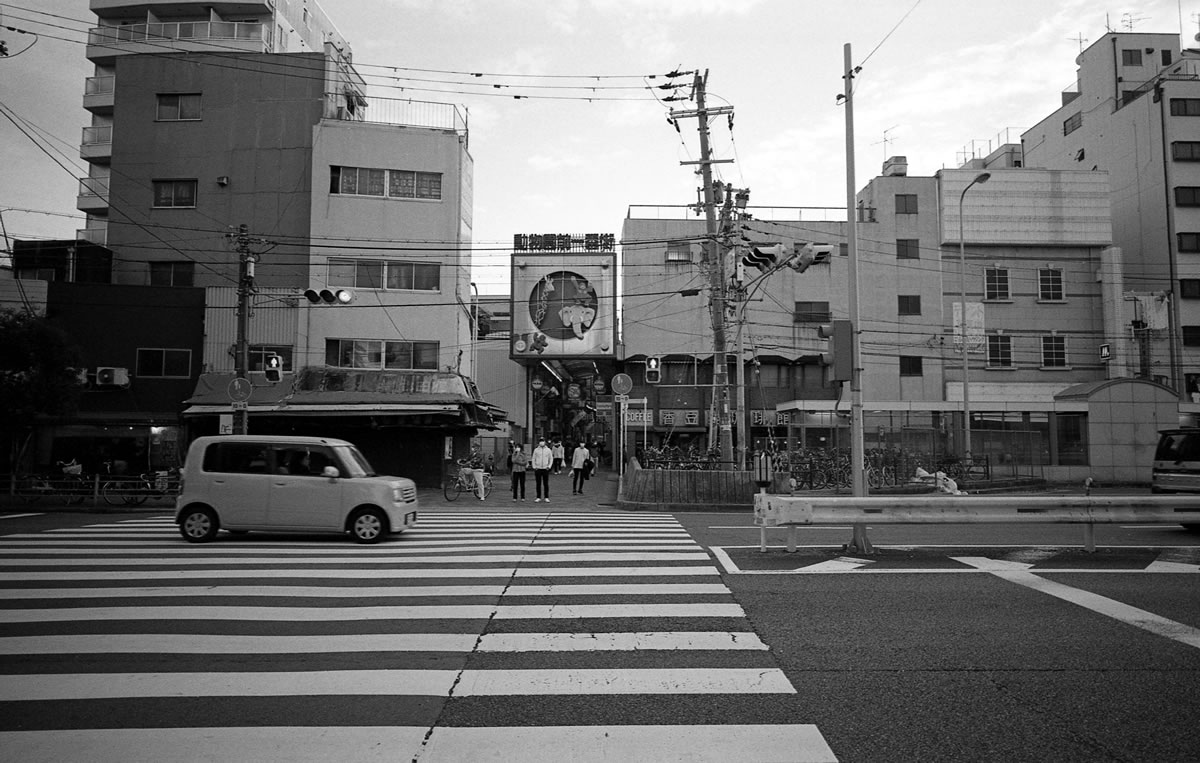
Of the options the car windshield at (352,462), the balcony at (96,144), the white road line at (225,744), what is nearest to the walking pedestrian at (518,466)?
the car windshield at (352,462)

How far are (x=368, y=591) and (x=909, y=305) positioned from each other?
41.5 metres

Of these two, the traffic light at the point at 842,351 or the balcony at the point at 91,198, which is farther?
the balcony at the point at 91,198

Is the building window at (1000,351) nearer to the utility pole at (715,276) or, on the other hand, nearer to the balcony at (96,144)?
the utility pole at (715,276)

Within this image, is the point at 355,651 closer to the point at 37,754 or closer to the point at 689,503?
Result: the point at 37,754

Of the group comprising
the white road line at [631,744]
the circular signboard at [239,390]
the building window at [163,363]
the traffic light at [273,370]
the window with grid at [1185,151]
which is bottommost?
the white road line at [631,744]

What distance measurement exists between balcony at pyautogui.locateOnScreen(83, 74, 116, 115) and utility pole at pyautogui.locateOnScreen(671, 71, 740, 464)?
29537mm

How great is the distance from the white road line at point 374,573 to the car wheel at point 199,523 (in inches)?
98.5

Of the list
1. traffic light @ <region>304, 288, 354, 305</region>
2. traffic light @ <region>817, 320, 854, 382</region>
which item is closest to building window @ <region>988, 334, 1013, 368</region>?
traffic light @ <region>304, 288, 354, 305</region>

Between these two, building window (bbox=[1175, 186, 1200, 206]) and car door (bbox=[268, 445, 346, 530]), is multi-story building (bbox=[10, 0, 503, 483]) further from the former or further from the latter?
building window (bbox=[1175, 186, 1200, 206])

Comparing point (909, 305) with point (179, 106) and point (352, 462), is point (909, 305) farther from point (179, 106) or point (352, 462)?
point (352, 462)

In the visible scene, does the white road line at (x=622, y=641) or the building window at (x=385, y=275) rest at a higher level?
the building window at (x=385, y=275)

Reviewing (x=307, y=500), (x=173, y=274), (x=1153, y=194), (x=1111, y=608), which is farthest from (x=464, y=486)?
(x=1153, y=194)

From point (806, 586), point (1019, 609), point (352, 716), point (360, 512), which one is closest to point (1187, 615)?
point (1019, 609)

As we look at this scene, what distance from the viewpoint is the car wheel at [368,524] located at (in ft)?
41.0
